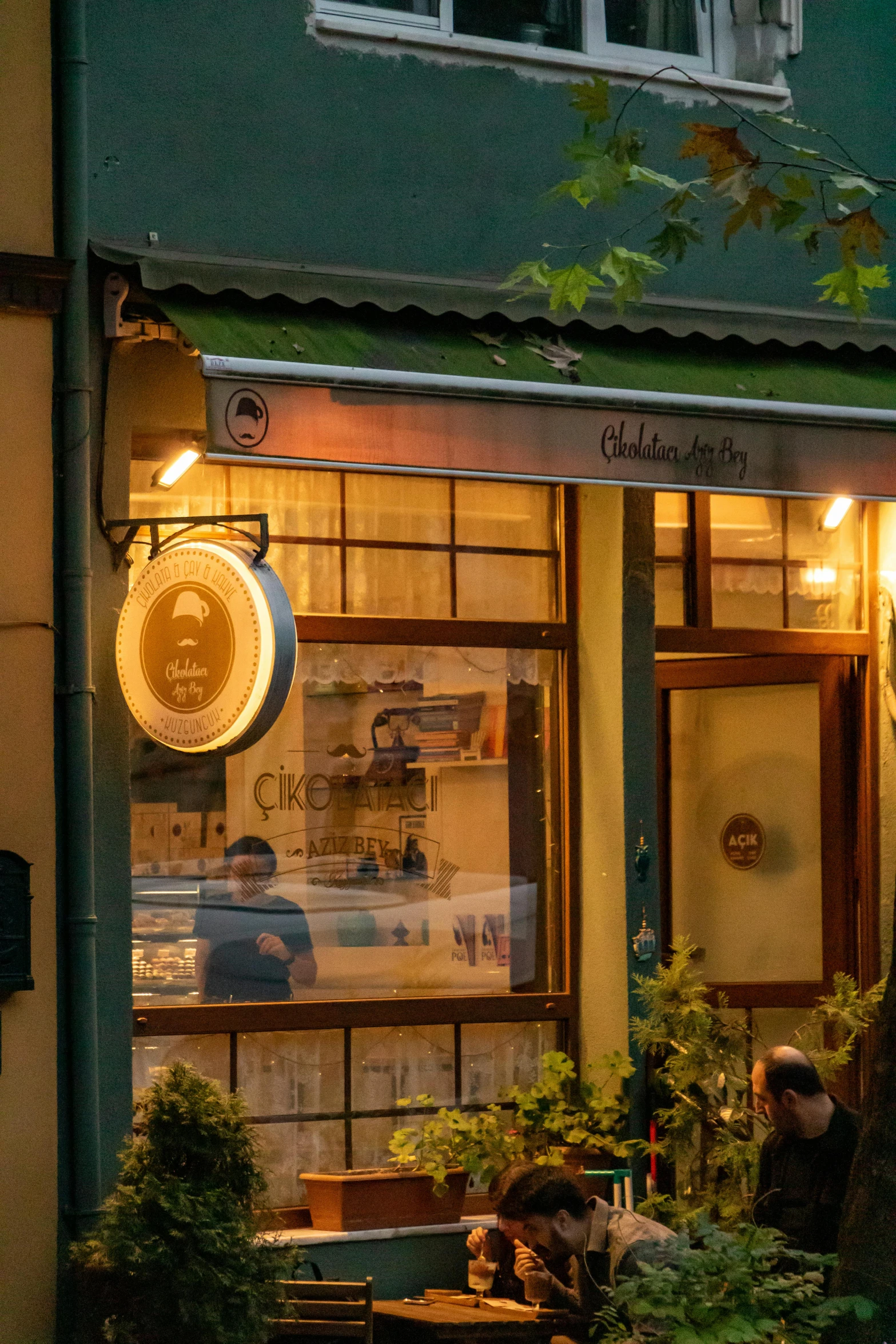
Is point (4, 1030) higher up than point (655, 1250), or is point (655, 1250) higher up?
point (4, 1030)

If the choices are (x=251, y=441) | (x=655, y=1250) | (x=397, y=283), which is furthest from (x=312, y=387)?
(x=655, y=1250)

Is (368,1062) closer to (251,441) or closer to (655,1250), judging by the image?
(655,1250)

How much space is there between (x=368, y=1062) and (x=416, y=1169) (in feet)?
1.56

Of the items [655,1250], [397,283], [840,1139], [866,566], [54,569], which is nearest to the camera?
[655,1250]

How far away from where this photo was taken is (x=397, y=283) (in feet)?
23.0

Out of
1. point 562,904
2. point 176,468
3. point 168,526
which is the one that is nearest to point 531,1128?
point 562,904

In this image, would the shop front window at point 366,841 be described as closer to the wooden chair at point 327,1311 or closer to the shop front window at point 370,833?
the shop front window at point 370,833

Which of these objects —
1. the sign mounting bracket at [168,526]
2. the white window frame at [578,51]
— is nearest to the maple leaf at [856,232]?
the white window frame at [578,51]

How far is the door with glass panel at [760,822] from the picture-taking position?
863 cm

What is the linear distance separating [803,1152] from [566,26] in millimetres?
4915

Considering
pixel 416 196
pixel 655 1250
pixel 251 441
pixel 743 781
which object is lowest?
pixel 655 1250

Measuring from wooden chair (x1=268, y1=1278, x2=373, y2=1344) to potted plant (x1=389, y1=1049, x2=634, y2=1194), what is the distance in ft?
3.21

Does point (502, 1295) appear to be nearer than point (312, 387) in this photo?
No

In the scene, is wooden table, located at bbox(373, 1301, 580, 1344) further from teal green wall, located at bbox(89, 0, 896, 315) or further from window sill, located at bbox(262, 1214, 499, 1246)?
teal green wall, located at bbox(89, 0, 896, 315)
